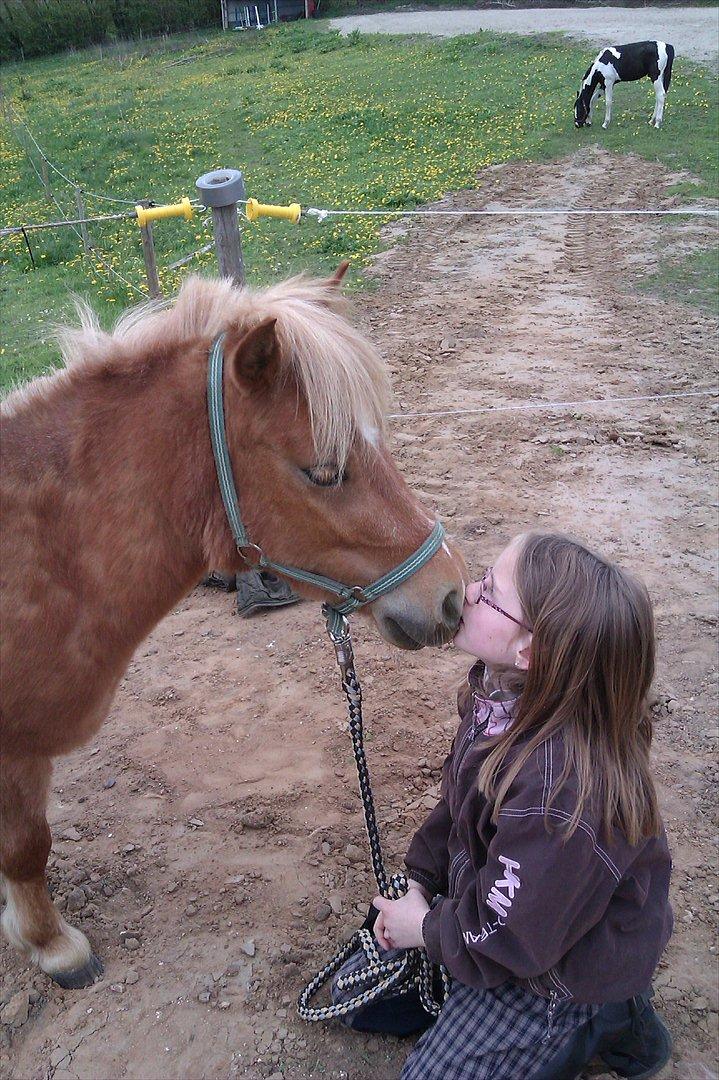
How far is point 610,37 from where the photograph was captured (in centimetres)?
1902

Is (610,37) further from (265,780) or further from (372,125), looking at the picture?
(265,780)

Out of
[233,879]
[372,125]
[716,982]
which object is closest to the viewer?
[716,982]

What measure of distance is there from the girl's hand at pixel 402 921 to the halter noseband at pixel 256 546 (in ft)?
2.50

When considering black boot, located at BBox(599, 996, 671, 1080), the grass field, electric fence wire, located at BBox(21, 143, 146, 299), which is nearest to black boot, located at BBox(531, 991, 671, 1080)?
black boot, located at BBox(599, 996, 671, 1080)

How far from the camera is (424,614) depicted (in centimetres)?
195

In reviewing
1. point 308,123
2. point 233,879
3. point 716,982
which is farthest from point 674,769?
point 308,123

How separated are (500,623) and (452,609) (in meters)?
0.18

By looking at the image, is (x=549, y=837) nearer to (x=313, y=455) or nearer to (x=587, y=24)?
(x=313, y=455)

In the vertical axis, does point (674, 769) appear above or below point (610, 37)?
below

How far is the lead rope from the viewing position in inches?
79.6

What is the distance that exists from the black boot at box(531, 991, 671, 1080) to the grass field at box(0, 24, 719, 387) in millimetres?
6104

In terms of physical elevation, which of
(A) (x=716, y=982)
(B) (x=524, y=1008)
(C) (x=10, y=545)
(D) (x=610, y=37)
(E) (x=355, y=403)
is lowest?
(A) (x=716, y=982)

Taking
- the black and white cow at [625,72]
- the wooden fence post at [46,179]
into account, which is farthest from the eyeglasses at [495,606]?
the black and white cow at [625,72]

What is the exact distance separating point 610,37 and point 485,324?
55.5ft
